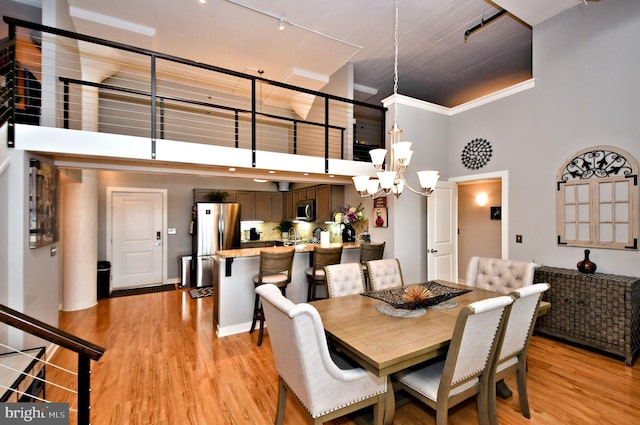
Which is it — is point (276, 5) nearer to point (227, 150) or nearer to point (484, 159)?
point (227, 150)

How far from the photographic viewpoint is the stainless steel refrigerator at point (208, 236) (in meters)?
5.98

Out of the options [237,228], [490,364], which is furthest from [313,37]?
[490,364]

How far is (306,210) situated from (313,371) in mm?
4574

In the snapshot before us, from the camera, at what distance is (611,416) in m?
2.11

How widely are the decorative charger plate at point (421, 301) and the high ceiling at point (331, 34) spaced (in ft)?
11.0

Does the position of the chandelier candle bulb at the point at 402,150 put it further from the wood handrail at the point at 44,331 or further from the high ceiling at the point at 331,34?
the high ceiling at the point at 331,34

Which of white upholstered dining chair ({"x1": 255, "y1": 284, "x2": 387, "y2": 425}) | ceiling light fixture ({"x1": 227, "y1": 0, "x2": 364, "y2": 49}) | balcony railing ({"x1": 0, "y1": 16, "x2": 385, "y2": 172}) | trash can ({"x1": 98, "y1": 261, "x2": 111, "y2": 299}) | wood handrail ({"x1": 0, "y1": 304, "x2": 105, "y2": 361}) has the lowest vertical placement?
trash can ({"x1": 98, "y1": 261, "x2": 111, "y2": 299})

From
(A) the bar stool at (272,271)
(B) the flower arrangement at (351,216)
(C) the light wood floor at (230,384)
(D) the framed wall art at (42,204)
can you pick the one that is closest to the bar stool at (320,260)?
(A) the bar stool at (272,271)

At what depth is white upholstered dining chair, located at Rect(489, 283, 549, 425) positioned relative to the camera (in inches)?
73.1

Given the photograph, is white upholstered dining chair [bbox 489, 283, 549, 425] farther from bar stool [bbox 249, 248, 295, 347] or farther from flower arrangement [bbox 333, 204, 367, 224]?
flower arrangement [bbox 333, 204, 367, 224]

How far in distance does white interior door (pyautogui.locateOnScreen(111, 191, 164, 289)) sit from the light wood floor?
2.10 meters

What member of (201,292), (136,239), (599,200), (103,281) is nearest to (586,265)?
(599,200)

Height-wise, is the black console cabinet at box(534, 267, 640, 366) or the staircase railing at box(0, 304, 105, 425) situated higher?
the staircase railing at box(0, 304, 105, 425)

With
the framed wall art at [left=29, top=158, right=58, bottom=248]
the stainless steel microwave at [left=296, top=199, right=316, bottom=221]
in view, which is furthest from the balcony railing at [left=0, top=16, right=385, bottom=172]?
the stainless steel microwave at [left=296, top=199, right=316, bottom=221]
